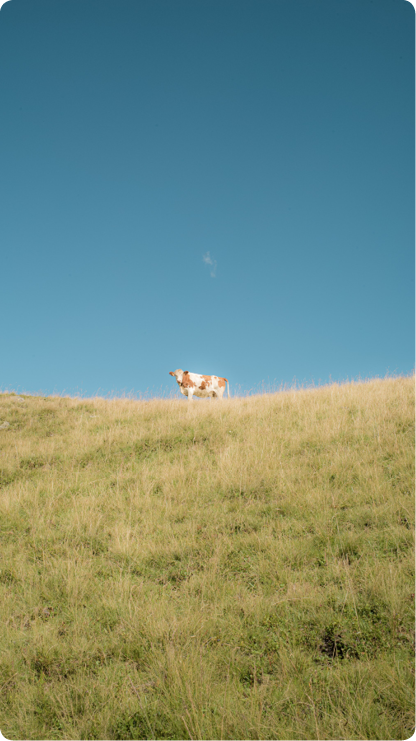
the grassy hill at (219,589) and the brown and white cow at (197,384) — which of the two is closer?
the grassy hill at (219,589)

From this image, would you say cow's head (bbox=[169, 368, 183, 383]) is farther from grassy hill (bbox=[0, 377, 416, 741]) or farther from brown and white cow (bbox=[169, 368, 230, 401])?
grassy hill (bbox=[0, 377, 416, 741])

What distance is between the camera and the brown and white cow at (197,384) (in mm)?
19891

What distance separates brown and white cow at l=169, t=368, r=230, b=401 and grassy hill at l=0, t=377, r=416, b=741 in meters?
10.9

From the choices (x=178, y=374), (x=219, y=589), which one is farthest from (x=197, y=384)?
(x=219, y=589)

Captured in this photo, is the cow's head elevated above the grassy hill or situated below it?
above

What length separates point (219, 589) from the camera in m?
4.32

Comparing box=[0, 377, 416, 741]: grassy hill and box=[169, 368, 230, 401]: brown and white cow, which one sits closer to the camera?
box=[0, 377, 416, 741]: grassy hill

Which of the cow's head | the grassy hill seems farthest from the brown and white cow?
the grassy hill

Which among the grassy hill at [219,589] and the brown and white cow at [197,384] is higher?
the brown and white cow at [197,384]

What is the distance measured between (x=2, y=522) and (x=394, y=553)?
6.04 metres

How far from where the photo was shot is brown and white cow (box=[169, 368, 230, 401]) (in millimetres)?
19891

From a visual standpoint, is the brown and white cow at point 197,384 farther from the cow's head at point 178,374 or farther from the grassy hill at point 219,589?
the grassy hill at point 219,589

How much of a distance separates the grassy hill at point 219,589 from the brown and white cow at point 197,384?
35.6 feet

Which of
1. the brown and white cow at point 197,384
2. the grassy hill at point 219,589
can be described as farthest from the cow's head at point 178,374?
the grassy hill at point 219,589
